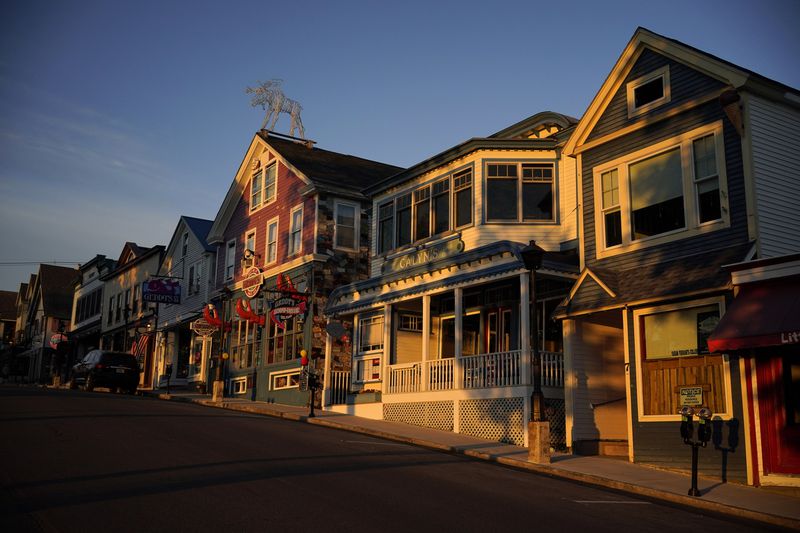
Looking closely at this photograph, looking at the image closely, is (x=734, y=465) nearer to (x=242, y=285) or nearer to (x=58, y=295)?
(x=242, y=285)

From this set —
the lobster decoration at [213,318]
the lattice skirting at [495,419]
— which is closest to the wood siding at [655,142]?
the lattice skirting at [495,419]

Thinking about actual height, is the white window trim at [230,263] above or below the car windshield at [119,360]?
above

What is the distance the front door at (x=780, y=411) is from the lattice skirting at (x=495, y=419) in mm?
6269

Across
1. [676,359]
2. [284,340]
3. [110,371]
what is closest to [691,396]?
[676,359]

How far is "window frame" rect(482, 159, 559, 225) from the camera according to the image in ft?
70.5

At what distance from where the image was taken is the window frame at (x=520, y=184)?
846 inches

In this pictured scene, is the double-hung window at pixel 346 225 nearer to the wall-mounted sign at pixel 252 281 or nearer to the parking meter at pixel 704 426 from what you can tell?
the wall-mounted sign at pixel 252 281

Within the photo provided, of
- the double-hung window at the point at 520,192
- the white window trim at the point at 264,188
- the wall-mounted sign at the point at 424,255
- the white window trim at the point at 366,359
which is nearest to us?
the double-hung window at the point at 520,192

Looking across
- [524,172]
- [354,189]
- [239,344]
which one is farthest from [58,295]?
[524,172]

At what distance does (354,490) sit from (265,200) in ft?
80.7

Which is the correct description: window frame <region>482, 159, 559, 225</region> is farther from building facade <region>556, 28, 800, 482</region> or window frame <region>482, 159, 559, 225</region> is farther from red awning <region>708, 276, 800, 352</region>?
red awning <region>708, 276, 800, 352</region>

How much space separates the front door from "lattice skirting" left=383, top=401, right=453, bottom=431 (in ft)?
30.2

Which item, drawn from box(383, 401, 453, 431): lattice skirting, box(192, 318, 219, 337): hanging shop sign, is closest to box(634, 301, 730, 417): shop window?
box(383, 401, 453, 431): lattice skirting

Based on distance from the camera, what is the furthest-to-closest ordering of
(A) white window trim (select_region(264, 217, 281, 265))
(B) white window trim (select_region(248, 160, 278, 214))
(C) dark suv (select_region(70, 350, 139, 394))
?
(B) white window trim (select_region(248, 160, 278, 214))
(A) white window trim (select_region(264, 217, 281, 265))
(C) dark suv (select_region(70, 350, 139, 394))
